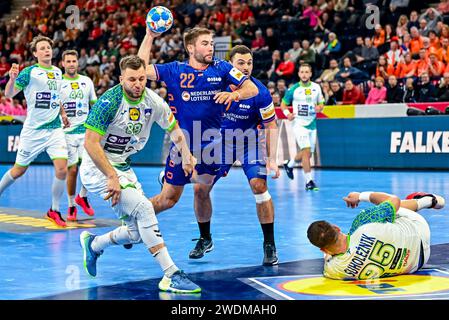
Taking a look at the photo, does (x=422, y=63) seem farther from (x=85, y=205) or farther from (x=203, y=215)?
(x=203, y=215)

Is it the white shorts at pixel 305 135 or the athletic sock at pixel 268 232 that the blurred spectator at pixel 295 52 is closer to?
the white shorts at pixel 305 135

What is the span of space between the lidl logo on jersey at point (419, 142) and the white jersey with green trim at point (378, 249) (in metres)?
12.2

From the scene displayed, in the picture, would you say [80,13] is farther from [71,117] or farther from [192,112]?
[192,112]

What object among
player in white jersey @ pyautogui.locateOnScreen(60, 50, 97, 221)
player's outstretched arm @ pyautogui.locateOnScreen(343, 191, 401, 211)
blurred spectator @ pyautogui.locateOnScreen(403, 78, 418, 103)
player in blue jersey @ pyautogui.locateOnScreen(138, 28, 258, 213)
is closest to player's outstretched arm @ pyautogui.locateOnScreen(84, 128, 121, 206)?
player in blue jersey @ pyautogui.locateOnScreen(138, 28, 258, 213)

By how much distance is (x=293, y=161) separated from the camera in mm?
16953

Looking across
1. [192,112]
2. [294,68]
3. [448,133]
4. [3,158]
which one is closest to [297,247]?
[192,112]

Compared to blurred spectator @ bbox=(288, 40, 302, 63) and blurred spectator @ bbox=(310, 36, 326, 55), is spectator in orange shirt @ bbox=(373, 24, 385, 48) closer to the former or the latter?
blurred spectator @ bbox=(310, 36, 326, 55)

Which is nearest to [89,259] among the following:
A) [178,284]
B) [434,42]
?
[178,284]

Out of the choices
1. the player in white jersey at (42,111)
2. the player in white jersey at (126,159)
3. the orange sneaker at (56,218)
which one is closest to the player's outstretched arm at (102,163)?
the player in white jersey at (126,159)

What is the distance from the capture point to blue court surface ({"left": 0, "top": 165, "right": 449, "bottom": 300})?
6137mm

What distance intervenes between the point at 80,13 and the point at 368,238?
93.1ft

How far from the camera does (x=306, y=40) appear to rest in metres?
22.9

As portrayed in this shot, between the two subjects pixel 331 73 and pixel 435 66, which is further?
pixel 331 73

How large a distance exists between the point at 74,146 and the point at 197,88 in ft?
14.1
